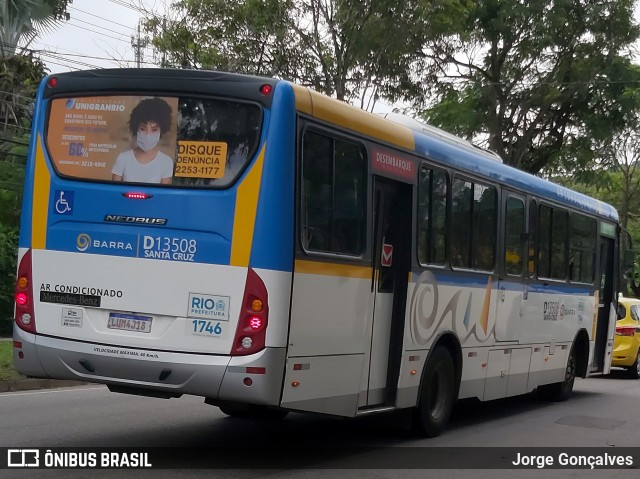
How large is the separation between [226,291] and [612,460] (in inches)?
191

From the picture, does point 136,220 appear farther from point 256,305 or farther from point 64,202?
point 256,305

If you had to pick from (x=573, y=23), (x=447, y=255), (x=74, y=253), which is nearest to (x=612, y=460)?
(x=447, y=255)

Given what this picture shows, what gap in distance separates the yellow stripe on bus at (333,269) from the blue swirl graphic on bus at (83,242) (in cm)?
176

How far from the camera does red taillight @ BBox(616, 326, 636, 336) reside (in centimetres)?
2125

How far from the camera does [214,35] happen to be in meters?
23.1

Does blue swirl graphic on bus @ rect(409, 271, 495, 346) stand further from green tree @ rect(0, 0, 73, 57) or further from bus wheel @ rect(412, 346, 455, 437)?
green tree @ rect(0, 0, 73, 57)

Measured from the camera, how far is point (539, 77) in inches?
1146

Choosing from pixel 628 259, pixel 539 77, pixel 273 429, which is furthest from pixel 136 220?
pixel 539 77

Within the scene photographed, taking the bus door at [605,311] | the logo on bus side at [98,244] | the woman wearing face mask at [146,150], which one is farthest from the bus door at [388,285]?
the bus door at [605,311]

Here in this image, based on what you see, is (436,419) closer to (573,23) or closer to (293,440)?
(293,440)

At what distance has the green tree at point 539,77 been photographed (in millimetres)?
27672

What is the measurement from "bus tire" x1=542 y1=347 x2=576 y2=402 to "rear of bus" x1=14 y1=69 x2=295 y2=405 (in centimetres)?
891

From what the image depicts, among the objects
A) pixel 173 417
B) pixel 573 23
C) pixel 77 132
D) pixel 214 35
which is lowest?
pixel 173 417

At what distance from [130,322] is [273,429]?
3398 mm
